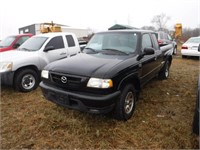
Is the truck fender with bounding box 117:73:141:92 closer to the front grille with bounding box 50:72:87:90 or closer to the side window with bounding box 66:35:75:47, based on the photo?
the front grille with bounding box 50:72:87:90

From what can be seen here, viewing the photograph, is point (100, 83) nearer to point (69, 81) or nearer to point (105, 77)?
point (105, 77)

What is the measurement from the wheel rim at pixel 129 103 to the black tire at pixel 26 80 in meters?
3.19

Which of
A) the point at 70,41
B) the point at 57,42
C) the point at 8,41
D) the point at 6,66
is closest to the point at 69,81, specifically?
the point at 6,66

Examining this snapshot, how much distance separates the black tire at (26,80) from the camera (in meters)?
4.95

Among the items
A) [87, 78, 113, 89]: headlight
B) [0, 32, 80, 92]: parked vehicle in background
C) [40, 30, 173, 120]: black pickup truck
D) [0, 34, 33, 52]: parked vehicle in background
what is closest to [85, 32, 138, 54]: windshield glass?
[40, 30, 173, 120]: black pickup truck

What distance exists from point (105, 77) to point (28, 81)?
3.34m

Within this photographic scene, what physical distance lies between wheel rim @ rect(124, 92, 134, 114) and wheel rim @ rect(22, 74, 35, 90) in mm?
3239

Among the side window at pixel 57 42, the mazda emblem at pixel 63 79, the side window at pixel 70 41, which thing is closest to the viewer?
the mazda emblem at pixel 63 79

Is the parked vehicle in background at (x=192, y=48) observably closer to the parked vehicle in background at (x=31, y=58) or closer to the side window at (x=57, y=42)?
the parked vehicle in background at (x=31, y=58)

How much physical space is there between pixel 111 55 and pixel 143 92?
189 centimetres

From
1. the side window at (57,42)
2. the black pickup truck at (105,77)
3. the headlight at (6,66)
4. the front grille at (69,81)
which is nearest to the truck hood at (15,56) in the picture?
the headlight at (6,66)

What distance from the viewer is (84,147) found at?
277 centimetres

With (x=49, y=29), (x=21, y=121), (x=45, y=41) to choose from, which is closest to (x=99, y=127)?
(x=21, y=121)

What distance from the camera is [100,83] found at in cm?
280
